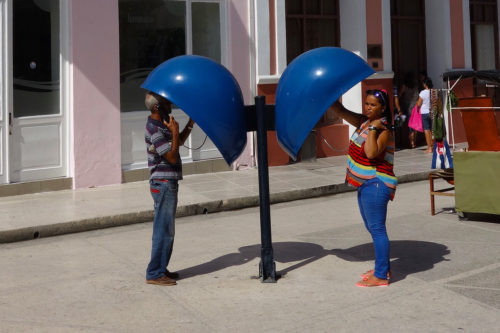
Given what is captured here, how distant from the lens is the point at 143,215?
9977 millimetres

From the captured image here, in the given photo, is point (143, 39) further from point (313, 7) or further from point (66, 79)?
point (313, 7)

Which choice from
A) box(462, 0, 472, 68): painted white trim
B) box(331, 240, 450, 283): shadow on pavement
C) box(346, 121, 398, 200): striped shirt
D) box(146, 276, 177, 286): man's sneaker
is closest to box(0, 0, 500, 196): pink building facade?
box(462, 0, 472, 68): painted white trim

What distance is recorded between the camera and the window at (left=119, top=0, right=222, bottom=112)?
1274 cm

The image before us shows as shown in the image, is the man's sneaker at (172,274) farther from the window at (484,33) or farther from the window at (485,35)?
the window at (484,33)

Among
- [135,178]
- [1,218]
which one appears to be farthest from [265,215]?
[135,178]

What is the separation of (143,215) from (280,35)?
5.66 meters

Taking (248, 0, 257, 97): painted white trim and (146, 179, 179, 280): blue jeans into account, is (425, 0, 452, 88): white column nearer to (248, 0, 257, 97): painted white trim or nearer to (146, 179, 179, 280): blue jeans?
(248, 0, 257, 97): painted white trim

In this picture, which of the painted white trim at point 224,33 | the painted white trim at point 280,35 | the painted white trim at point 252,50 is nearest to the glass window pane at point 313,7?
the painted white trim at point 280,35

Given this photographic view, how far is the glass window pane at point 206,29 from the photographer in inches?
539

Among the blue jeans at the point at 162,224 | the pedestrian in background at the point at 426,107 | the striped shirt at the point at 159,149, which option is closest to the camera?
the striped shirt at the point at 159,149

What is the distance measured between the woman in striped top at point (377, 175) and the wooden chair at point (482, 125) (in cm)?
308

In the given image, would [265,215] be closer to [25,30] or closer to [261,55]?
[25,30]

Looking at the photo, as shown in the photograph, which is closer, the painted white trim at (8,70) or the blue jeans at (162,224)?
the blue jeans at (162,224)

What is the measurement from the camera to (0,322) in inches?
227
